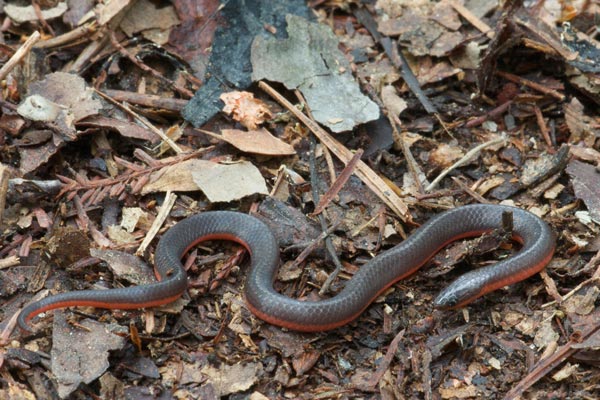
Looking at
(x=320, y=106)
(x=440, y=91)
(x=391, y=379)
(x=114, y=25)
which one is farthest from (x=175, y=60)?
(x=391, y=379)

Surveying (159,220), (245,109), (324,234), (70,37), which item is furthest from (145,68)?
(324,234)

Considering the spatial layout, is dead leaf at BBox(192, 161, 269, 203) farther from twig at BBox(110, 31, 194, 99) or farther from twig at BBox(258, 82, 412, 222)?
twig at BBox(110, 31, 194, 99)

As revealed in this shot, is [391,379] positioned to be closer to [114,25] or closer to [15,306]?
[15,306]

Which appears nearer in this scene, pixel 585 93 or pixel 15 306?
pixel 15 306

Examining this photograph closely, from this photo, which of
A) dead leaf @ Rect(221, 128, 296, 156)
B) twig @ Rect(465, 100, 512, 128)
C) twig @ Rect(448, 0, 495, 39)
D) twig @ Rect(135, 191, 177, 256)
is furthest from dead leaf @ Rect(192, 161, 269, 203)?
twig @ Rect(448, 0, 495, 39)

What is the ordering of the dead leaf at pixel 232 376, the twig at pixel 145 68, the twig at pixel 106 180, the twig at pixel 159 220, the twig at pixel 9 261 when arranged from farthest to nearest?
1. the twig at pixel 145 68
2. the twig at pixel 106 180
3. the twig at pixel 159 220
4. the twig at pixel 9 261
5. the dead leaf at pixel 232 376

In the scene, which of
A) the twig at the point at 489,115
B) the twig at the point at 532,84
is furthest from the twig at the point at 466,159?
the twig at the point at 532,84

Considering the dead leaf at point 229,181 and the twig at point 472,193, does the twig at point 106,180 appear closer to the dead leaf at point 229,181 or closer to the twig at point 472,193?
the dead leaf at point 229,181
